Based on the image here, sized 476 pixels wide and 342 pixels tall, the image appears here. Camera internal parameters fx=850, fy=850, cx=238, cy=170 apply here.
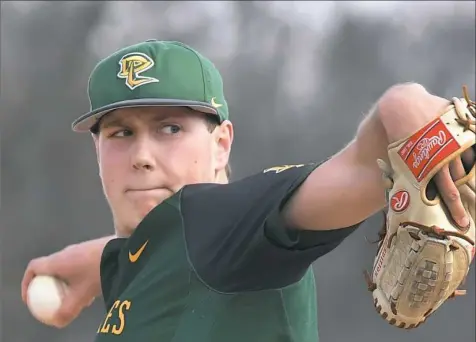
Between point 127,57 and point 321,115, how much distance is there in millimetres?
6698

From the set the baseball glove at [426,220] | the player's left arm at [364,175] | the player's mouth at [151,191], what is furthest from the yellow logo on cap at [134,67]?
the baseball glove at [426,220]

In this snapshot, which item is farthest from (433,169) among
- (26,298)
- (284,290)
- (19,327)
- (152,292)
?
(19,327)

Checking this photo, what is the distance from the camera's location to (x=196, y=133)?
1297mm

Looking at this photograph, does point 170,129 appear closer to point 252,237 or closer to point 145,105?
point 145,105

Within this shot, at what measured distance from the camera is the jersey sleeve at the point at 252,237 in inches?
38.8

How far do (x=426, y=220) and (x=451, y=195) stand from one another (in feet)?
0.12

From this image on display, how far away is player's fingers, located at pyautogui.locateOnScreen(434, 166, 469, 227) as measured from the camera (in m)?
0.82

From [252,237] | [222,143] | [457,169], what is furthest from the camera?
[222,143]

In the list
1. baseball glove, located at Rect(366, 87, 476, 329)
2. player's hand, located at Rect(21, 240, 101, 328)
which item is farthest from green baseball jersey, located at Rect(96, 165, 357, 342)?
player's hand, located at Rect(21, 240, 101, 328)

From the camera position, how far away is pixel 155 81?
1265 millimetres

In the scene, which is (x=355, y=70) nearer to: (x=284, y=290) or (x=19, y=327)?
(x=19, y=327)

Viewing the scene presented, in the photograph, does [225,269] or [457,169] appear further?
[225,269]

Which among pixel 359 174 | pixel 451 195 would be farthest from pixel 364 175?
pixel 451 195

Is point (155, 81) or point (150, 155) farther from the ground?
point (155, 81)
